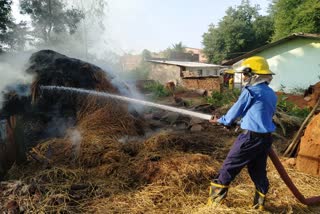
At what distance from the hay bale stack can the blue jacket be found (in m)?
1.80

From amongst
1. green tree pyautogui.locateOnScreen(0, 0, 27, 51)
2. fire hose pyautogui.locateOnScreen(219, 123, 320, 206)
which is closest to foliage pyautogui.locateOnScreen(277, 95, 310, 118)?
fire hose pyautogui.locateOnScreen(219, 123, 320, 206)

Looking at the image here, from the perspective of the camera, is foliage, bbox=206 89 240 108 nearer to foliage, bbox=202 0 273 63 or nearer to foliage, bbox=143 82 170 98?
foliage, bbox=143 82 170 98

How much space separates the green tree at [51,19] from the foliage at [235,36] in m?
19.6

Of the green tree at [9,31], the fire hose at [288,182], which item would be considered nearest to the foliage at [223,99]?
the fire hose at [288,182]

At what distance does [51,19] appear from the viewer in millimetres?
23969

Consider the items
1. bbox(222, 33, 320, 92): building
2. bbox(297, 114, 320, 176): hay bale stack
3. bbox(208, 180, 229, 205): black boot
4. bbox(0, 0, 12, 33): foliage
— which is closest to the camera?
bbox(208, 180, 229, 205): black boot

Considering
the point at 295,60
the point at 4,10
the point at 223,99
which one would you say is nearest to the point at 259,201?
the point at 223,99

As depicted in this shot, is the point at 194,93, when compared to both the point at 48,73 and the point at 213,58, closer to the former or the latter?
the point at 48,73

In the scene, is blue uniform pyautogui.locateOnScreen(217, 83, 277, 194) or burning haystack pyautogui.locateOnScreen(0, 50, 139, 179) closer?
blue uniform pyautogui.locateOnScreen(217, 83, 277, 194)

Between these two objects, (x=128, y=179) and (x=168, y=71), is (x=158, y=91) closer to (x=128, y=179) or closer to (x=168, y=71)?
(x=168, y=71)

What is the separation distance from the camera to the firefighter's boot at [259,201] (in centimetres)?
343

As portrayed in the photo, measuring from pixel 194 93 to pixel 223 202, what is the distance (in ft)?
43.9

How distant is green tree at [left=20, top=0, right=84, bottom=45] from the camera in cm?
2305

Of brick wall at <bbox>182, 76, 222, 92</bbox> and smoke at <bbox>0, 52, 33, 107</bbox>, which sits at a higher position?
smoke at <bbox>0, 52, 33, 107</bbox>
